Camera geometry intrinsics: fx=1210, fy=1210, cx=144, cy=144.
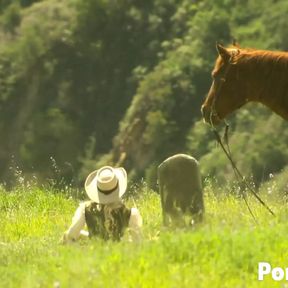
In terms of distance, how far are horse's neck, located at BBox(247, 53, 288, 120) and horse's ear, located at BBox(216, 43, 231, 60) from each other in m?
0.27

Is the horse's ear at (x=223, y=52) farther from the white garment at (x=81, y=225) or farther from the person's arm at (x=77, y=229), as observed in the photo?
the person's arm at (x=77, y=229)

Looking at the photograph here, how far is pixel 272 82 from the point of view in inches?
468

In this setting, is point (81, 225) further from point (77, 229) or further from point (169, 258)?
point (169, 258)

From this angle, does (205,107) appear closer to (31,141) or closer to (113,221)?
(113,221)

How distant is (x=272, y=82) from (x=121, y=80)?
7841 cm

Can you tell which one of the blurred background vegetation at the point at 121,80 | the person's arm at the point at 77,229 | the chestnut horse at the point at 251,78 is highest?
the chestnut horse at the point at 251,78

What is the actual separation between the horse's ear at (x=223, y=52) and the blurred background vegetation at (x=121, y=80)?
168ft

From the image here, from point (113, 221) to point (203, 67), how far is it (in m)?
67.9

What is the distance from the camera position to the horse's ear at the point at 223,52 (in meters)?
11.9

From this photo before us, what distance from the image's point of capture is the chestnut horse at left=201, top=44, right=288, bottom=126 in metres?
11.9

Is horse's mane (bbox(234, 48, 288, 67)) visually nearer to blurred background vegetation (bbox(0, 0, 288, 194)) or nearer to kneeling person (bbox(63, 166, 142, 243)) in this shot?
kneeling person (bbox(63, 166, 142, 243))

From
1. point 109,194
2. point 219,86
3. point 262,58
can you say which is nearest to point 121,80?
point 219,86

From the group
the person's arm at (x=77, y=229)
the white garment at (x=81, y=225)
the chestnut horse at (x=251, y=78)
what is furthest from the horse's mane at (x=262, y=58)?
the person's arm at (x=77, y=229)

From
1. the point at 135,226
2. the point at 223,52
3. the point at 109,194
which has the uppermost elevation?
the point at 223,52
